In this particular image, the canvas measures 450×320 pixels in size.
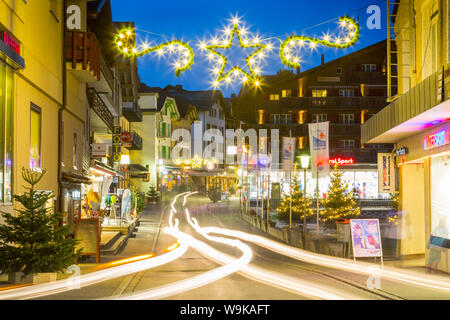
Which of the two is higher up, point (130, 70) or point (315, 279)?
point (130, 70)

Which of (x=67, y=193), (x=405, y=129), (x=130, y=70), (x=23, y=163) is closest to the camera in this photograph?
(x=23, y=163)

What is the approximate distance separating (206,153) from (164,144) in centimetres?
2110

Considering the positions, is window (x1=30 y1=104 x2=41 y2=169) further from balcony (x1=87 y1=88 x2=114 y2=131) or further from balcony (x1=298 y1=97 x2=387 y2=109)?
balcony (x1=298 y1=97 x2=387 y2=109)

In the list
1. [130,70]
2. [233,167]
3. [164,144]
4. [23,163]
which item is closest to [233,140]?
[233,167]

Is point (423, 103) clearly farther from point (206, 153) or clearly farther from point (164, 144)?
point (206, 153)

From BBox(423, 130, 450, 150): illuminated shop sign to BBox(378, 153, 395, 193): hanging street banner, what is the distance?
379 centimetres

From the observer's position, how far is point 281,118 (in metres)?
61.9

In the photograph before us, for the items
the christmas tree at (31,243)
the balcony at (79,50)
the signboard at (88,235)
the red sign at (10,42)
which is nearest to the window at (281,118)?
the balcony at (79,50)

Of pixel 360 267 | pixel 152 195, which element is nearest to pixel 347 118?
pixel 152 195

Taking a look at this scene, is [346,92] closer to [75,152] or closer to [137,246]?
[75,152]

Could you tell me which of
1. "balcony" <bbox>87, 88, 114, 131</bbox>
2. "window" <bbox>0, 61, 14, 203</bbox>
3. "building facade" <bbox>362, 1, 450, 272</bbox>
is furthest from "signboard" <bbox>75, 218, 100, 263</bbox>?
"balcony" <bbox>87, 88, 114, 131</bbox>

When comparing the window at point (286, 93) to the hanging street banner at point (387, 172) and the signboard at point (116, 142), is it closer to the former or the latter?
the signboard at point (116, 142)

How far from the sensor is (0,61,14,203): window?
484 inches

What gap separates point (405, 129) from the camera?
604 inches
